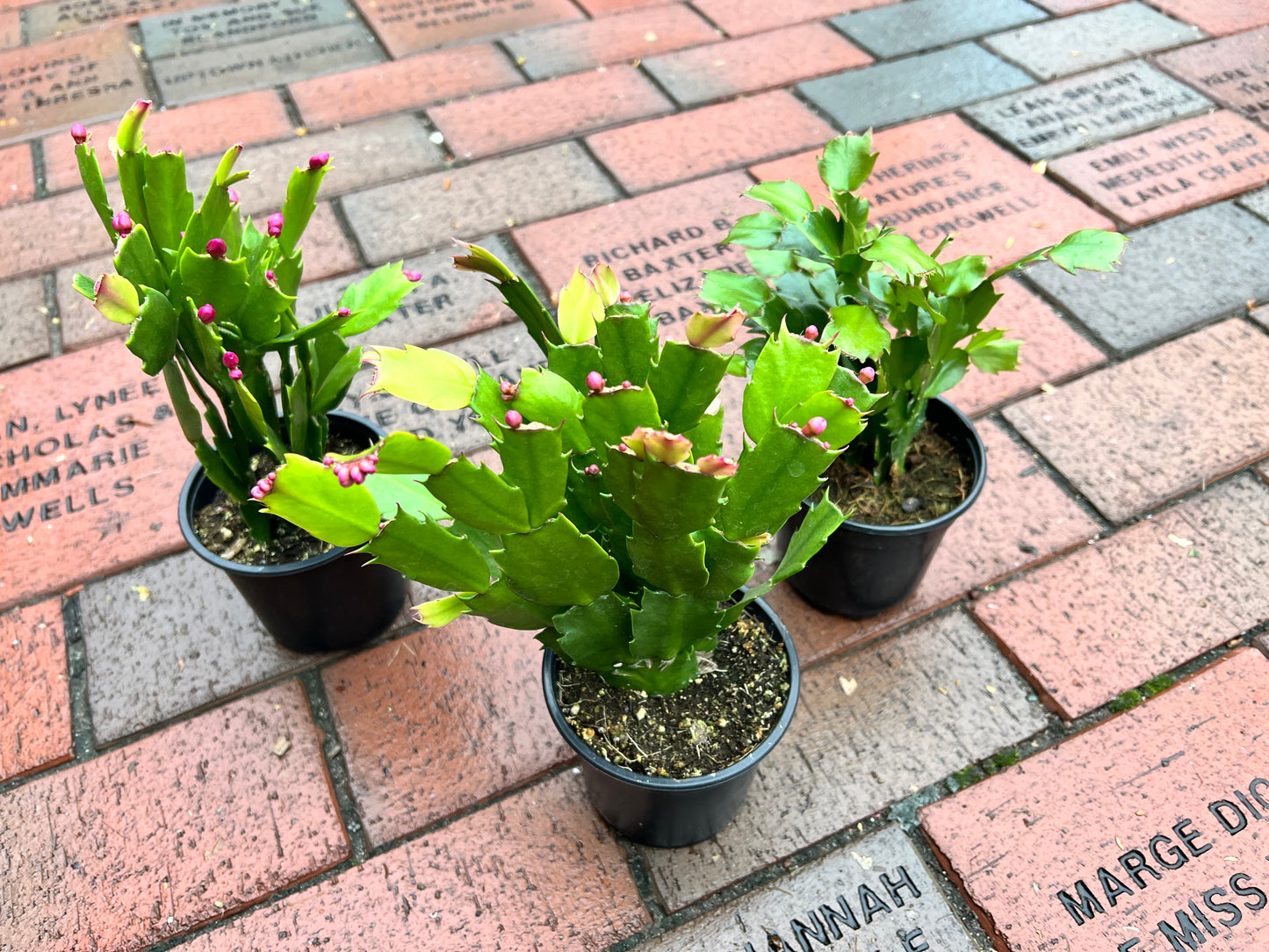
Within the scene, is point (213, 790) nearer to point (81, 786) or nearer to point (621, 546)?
point (81, 786)

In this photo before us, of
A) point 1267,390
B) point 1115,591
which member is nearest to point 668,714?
point 1115,591

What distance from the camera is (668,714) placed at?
1123mm

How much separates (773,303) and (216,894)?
109cm

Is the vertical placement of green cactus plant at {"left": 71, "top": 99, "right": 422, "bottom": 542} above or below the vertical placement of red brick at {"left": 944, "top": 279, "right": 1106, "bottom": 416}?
above

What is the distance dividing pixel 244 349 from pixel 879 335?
2.48ft

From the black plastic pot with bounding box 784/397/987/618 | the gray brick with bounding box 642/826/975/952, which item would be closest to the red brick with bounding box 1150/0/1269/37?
the black plastic pot with bounding box 784/397/987/618

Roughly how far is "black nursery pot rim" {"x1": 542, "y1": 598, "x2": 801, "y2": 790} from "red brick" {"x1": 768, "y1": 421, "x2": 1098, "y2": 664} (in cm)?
36

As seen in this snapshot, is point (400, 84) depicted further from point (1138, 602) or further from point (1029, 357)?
point (1138, 602)

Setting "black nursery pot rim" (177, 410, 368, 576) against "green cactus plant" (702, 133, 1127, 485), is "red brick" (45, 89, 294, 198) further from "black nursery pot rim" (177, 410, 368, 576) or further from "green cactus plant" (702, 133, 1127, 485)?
"green cactus plant" (702, 133, 1127, 485)

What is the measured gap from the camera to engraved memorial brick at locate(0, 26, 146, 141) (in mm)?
2473

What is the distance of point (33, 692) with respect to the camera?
142 cm

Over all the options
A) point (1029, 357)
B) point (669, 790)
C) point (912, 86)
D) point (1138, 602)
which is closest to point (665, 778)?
point (669, 790)

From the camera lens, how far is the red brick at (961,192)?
2.06 m

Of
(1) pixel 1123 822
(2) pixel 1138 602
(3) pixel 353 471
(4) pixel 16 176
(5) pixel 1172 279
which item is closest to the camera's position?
(3) pixel 353 471
